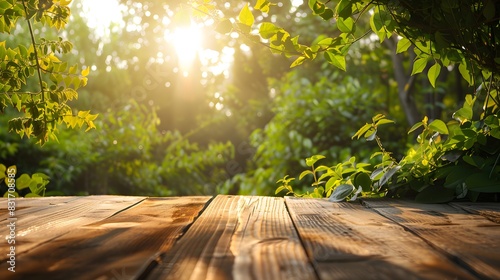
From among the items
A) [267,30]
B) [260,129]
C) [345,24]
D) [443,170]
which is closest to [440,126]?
[443,170]

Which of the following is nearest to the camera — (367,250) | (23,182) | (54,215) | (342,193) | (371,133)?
(367,250)

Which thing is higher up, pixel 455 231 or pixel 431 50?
pixel 431 50

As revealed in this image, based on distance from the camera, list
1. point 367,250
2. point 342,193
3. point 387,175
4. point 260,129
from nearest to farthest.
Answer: point 367,250, point 342,193, point 387,175, point 260,129

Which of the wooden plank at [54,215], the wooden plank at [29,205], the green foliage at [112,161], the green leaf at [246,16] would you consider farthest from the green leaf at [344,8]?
the green foliage at [112,161]

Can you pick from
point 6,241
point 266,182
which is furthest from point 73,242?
point 266,182

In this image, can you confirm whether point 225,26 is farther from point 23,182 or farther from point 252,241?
point 23,182

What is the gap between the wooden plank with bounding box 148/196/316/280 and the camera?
0.83 metres

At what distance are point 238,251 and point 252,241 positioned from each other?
0.32 ft

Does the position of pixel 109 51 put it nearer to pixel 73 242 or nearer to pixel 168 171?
pixel 168 171

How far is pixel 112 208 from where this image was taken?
165 centimetres

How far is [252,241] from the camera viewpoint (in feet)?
3.51

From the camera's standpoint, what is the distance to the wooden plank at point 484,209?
1.42 meters

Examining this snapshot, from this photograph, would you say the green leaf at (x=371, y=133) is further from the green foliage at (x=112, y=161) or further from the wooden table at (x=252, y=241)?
the green foliage at (x=112, y=161)

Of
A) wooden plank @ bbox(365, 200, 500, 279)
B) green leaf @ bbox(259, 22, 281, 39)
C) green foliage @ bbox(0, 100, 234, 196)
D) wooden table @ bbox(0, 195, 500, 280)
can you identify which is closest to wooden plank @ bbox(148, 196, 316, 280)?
wooden table @ bbox(0, 195, 500, 280)
